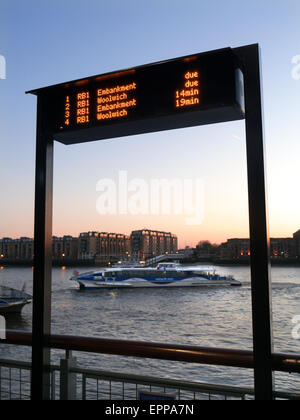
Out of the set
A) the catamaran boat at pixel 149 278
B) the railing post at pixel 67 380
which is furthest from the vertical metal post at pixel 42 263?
the catamaran boat at pixel 149 278

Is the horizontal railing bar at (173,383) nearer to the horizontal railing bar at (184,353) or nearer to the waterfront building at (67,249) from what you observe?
the horizontal railing bar at (184,353)

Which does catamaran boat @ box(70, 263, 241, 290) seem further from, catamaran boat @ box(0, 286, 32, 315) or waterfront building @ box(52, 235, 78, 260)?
waterfront building @ box(52, 235, 78, 260)

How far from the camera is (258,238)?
1735 mm

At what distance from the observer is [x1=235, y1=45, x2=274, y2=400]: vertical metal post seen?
1.65m

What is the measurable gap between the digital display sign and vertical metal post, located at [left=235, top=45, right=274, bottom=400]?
0.11m

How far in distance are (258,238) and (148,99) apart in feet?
3.35

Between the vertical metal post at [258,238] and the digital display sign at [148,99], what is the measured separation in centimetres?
11

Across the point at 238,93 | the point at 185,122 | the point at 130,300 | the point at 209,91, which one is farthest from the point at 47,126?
the point at 130,300

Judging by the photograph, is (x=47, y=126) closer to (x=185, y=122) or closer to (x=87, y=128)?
(x=87, y=128)

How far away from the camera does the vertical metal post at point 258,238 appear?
1.65m

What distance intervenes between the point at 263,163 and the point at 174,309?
99.3 ft

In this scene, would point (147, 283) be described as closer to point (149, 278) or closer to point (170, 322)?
point (149, 278)

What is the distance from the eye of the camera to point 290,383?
1238cm

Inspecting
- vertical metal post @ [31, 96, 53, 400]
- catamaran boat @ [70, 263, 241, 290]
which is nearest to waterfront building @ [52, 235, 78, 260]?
catamaran boat @ [70, 263, 241, 290]
